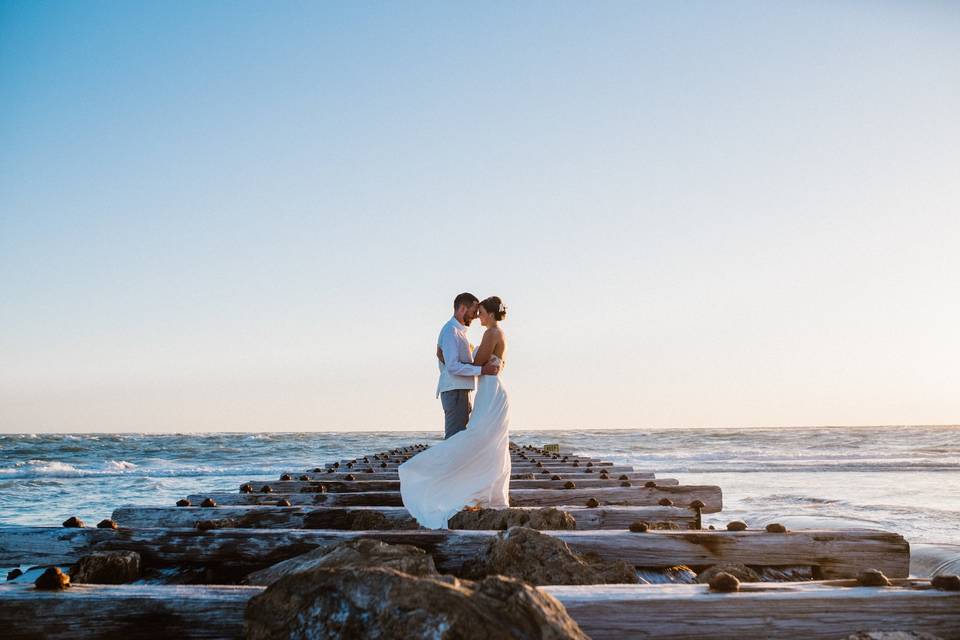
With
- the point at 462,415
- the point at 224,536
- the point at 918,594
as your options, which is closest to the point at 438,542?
the point at 224,536

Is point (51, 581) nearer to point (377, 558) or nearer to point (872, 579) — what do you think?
point (377, 558)

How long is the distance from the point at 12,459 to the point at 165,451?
22.5 ft

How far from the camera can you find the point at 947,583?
2.05m

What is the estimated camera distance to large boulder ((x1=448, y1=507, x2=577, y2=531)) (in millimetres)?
3908

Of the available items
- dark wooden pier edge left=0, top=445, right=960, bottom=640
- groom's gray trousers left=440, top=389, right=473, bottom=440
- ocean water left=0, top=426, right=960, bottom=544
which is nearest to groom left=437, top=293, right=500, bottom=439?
groom's gray trousers left=440, top=389, right=473, bottom=440

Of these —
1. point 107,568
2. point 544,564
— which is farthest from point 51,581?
point 544,564

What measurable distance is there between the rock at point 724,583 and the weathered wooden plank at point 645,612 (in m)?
0.04

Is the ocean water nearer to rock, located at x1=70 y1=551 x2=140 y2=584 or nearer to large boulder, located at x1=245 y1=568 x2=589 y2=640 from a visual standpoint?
rock, located at x1=70 y1=551 x2=140 y2=584

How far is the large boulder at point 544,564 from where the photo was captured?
286 centimetres

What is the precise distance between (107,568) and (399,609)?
2.06 meters

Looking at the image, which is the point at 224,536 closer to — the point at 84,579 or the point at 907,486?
the point at 84,579

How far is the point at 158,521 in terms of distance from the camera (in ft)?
15.1

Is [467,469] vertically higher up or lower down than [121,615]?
higher up

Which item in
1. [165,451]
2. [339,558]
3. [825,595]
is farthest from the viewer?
[165,451]
